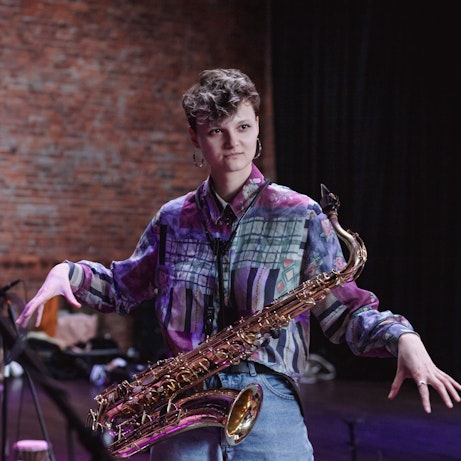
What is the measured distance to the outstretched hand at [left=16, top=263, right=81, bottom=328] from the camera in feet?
7.53

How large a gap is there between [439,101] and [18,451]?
21.4ft

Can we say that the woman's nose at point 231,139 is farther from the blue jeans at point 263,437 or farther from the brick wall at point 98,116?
the brick wall at point 98,116

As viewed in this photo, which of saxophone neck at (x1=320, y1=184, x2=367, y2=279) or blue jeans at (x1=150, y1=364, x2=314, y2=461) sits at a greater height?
saxophone neck at (x1=320, y1=184, x2=367, y2=279)

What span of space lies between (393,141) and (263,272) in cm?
729

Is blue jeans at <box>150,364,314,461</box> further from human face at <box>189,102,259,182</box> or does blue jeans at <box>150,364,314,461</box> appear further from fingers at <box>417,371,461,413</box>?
human face at <box>189,102,259,182</box>

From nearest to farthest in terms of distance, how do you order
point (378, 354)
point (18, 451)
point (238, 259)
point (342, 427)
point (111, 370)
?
1. point (378, 354)
2. point (238, 259)
3. point (18, 451)
4. point (342, 427)
5. point (111, 370)

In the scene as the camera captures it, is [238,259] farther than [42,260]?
No

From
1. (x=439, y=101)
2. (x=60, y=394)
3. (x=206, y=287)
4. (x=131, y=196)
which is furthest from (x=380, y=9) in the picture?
(x=60, y=394)

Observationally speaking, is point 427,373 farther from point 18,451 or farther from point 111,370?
point 111,370

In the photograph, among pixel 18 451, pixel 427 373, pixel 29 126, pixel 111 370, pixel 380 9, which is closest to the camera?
pixel 427 373

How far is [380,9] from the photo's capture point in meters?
9.39

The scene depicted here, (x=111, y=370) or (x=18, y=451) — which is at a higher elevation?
(x=18, y=451)

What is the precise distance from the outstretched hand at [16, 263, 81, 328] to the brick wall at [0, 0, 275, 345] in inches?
306

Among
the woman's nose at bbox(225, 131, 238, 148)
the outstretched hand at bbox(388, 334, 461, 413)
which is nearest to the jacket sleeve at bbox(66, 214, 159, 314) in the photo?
the woman's nose at bbox(225, 131, 238, 148)
